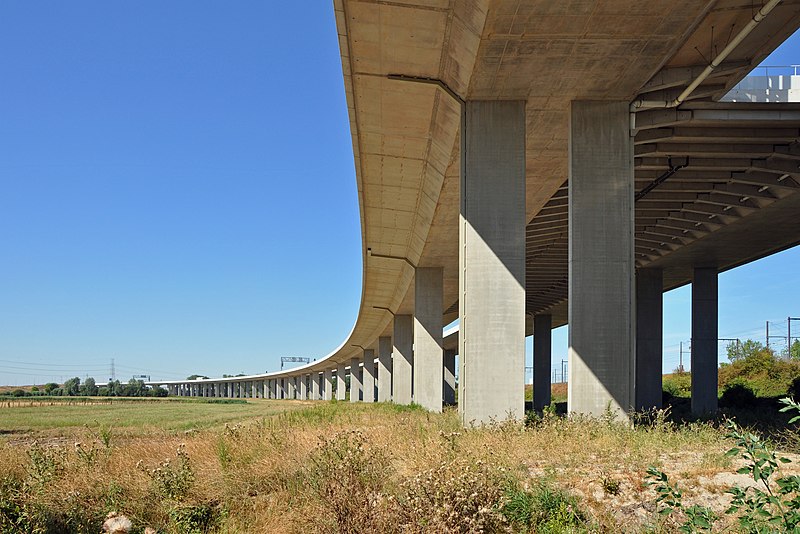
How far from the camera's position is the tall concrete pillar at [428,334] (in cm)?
3978

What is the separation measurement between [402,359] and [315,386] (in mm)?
69122

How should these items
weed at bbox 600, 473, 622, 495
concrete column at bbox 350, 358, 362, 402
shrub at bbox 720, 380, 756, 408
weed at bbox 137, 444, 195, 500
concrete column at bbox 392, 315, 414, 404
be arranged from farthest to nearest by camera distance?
concrete column at bbox 350, 358, 362, 402
concrete column at bbox 392, 315, 414, 404
shrub at bbox 720, 380, 756, 408
weed at bbox 137, 444, 195, 500
weed at bbox 600, 473, 622, 495

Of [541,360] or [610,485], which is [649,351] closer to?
[541,360]

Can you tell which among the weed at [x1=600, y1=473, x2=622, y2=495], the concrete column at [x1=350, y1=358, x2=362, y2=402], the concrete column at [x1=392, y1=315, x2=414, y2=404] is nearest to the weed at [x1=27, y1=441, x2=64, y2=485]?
the weed at [x1=600, y1=473, x2=622, y2=495]

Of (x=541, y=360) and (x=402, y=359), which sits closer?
(x=402, y=359)

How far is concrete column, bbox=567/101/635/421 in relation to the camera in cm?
1789

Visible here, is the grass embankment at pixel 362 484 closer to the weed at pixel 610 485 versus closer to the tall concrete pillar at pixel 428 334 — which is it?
the weed at pixel 610 485

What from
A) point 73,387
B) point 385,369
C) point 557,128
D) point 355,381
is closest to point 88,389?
point 73,387

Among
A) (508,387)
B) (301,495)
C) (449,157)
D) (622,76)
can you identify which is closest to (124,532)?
(301,495)

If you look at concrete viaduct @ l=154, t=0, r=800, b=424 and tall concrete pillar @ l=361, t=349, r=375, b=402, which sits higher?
concrete viaduct @ l=154, t=0, r=800, b=424

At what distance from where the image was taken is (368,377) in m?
81.9

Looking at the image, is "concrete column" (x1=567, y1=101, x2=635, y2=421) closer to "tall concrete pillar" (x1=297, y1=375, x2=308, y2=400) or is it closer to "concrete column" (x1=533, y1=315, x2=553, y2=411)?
"concrete column" (x1=533, y1=315, x2=553, y2=411)

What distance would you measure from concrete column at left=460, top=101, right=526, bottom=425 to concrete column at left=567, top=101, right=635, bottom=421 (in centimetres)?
121

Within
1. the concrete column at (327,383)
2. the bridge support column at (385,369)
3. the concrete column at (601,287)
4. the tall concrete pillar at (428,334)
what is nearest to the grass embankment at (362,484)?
the concrete column at (601,287)
